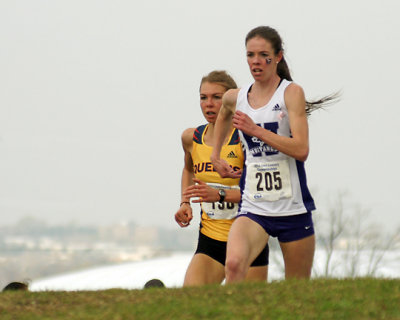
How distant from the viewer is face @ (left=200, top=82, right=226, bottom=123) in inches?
302

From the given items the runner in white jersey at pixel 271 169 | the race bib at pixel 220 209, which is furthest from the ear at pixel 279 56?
the race bib at pixel 220 209

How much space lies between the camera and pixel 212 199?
23.4 feet

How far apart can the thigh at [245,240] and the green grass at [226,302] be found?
25 cm

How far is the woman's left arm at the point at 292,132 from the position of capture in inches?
245

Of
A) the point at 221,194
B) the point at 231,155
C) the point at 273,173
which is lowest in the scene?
the point at 221,194

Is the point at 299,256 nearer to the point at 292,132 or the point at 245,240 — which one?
the point at 245,240

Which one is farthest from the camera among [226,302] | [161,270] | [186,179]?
[161,270]

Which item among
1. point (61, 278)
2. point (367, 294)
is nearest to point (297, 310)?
point (367, 294)

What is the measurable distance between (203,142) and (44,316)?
Answer: 2819mm

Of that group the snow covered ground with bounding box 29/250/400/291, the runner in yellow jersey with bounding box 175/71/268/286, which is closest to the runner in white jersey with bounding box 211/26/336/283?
the runner in yellow jersey with bounding box 175/71/268/286

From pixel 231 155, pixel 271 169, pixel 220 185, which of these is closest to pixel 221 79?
pixel 231 155

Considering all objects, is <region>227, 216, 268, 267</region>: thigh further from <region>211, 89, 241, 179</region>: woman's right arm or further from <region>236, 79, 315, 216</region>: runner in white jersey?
<region>211, 89, 241, 179</region>: woman's right arm

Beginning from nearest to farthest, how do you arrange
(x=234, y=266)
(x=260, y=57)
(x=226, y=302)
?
(x=226, y=302), (x=234, y=266), (x=260, y=57)

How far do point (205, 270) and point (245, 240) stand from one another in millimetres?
1280
